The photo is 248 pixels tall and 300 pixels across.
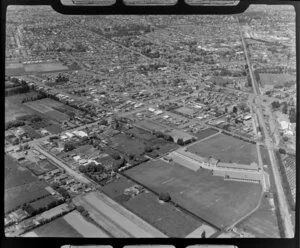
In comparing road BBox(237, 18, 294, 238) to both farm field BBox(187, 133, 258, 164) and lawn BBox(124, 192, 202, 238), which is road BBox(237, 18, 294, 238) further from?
lawn BBox(124, 192, 202, 238)

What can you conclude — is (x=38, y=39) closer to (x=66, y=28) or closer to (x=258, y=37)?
(x=66, y=28)

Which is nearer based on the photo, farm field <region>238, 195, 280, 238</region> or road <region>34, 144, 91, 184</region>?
farm field <region>238, 195, 280, 238</region>

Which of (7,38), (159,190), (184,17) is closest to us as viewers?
(7,38)

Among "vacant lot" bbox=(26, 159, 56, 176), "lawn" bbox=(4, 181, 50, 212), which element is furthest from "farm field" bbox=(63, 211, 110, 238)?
"vacant lot" bbox=(26, 159, 56, 176)

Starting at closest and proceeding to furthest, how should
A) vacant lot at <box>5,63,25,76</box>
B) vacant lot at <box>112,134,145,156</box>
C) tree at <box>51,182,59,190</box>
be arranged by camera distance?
vacant lot at <box>5,63,25,76</box>
tree at <box>51,182,59,190</box>
vacant lot at <box>112,134,145,156</box>

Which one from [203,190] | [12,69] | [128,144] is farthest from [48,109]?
[203,190]

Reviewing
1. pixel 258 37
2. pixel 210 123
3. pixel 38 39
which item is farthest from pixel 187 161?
pixel 38 39
